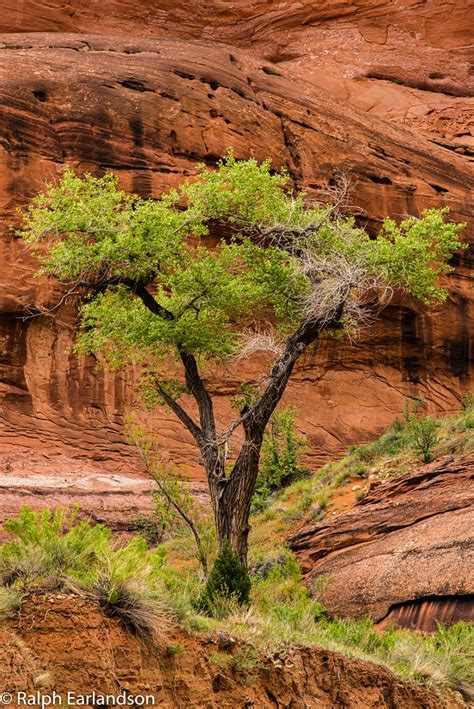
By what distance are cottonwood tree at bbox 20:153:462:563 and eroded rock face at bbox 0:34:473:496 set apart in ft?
23.8

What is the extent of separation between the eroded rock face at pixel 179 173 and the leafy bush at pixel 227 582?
1044 cm

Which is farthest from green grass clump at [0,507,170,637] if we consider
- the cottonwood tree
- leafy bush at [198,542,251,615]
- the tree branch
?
the tree branch

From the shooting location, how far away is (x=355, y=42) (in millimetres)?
36562

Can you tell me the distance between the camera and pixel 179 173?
23.7 meters

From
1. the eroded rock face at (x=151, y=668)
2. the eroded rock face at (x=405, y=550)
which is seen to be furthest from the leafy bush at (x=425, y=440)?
the eroded rock face at (x=151, y=668)

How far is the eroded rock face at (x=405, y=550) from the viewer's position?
13.1m

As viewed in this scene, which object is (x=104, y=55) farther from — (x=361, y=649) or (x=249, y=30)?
(x=361, y=649)

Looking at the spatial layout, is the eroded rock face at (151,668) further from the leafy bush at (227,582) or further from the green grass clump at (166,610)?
the leafy bush at (227,582)

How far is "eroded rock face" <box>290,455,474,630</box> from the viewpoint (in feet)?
43.1

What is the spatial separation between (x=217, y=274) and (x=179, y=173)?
9.62 m

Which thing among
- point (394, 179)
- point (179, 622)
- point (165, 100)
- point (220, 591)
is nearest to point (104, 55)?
point (165, 100)

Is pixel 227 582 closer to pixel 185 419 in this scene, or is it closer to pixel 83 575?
pixel 185 419

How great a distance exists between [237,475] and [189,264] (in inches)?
139

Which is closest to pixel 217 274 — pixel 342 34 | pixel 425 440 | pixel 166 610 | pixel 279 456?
pixel 425 440
